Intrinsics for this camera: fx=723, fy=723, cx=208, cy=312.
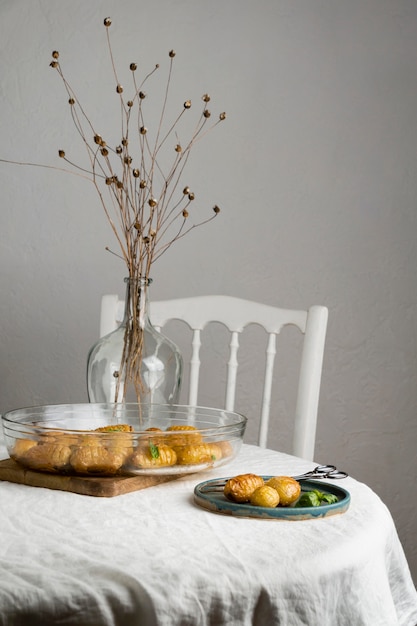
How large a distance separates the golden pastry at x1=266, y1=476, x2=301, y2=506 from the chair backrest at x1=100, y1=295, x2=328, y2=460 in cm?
58

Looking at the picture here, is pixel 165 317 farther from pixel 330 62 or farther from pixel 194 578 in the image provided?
pixel 194 578

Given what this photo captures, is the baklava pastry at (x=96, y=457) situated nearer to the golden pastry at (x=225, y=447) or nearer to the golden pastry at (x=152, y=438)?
the golden pastry at (x=152, y=438)

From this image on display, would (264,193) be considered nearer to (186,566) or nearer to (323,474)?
(323,474)

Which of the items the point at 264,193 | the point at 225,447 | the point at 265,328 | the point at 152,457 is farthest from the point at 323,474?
the point at 264,193

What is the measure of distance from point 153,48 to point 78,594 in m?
1.81

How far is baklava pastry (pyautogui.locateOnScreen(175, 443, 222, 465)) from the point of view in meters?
0.89

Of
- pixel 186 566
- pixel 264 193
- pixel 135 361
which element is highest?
pixel 264 193

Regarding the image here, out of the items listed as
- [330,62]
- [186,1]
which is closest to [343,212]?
[330,62]

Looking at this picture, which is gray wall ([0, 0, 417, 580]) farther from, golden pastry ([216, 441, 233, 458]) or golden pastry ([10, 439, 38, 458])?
golden pastry ([10, 439, 38, 458])

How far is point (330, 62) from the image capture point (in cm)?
197

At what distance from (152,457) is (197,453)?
60 mm

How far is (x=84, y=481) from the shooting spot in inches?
33.7

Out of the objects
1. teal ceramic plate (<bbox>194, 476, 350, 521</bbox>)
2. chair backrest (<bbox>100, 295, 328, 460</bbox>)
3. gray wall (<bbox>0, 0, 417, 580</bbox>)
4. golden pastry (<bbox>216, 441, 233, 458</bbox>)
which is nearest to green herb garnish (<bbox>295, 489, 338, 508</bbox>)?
teal ceramic plate (<bbox>194, 476, 350, 521</bbox>)

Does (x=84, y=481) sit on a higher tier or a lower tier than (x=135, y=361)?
lower
